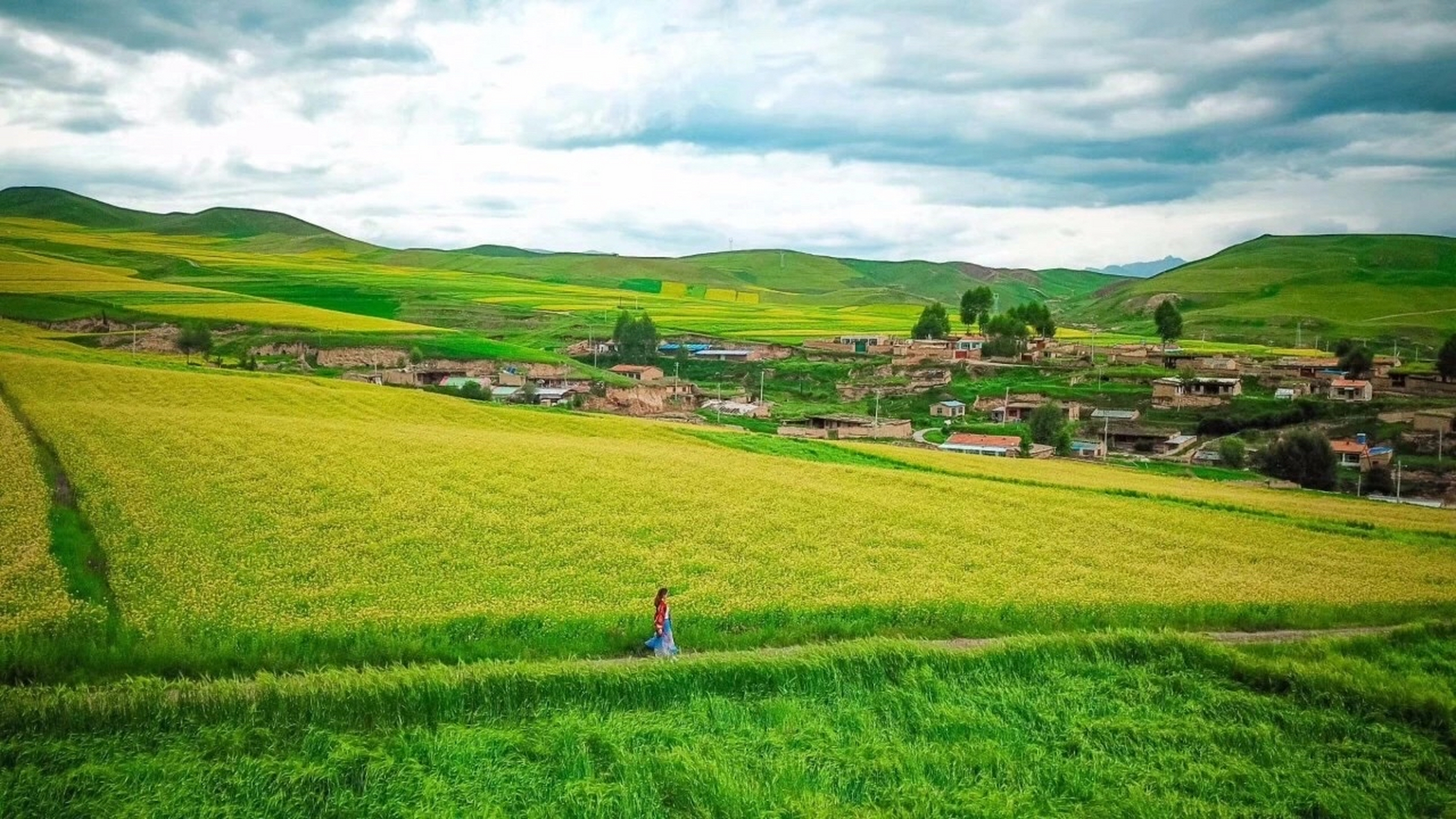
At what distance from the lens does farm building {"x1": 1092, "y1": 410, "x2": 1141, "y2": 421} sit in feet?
183

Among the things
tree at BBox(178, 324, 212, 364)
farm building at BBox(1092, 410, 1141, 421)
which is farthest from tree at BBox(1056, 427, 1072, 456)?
tree at BBox(178, 324, 212, 364)

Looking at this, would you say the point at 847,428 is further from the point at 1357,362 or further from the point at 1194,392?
the point at 1357,362

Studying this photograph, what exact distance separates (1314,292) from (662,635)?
129187 mm

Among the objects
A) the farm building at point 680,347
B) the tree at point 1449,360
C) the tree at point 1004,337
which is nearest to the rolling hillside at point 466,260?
the tree at point 1004,337

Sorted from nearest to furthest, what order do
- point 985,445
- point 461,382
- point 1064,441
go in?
point 985,445, point 1064,441, point 461,382

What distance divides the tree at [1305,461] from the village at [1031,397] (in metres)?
1.47

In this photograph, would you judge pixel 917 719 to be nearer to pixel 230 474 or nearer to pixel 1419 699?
pixel 1419 699

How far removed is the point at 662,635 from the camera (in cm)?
1182

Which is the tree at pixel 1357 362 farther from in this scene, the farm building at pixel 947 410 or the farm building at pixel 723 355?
the farm building at pixel 723 355

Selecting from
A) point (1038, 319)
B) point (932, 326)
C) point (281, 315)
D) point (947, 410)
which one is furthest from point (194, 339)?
point (1038, 319)

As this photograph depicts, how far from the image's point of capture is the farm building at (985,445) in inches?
1788

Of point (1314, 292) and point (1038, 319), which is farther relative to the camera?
point (1314, 292)

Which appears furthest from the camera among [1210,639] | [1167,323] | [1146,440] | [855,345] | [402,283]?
[402,283]

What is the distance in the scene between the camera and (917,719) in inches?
413
